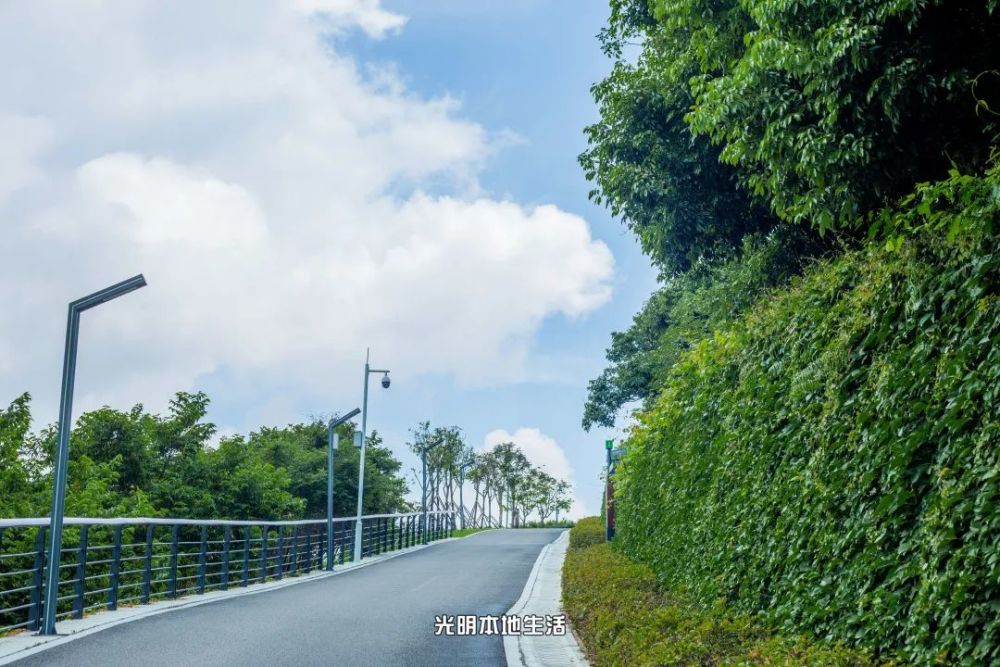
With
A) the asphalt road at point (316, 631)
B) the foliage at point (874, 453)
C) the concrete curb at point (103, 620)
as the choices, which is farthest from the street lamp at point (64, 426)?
the foliage at point (874, 453)

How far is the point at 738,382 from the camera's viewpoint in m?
10.5

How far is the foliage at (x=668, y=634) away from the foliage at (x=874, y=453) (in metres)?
0.27

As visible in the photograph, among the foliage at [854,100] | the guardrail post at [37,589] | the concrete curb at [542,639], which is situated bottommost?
the concrete curb at [542,639]

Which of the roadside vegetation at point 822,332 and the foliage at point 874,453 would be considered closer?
the foliage at point 874,453

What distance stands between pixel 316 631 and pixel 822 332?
698 centimetres

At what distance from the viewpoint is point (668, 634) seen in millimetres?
9016

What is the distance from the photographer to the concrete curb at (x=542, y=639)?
9250 mm

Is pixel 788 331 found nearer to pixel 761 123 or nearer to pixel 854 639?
pixel 854 639

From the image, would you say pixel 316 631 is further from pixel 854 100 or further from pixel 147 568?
pixel 854 100

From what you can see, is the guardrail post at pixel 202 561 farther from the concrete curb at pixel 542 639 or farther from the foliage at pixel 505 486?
the foliage at pixel 505 486

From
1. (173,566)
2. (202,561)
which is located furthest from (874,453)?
(202,561)

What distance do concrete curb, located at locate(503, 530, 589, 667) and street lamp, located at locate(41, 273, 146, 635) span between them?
5.17 meters

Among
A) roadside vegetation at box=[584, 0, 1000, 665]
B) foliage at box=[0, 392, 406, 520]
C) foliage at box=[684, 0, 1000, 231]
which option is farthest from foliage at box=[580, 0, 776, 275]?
foliage at box=[0, 392, 406, 520]

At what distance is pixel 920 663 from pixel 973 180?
3052 millimetres
